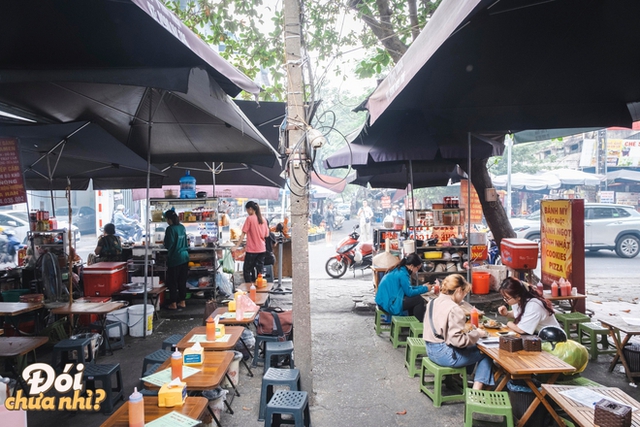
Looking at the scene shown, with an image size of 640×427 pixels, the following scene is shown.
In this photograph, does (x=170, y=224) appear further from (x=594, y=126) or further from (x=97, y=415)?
(x=594, y=126)

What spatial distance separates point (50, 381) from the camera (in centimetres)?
361

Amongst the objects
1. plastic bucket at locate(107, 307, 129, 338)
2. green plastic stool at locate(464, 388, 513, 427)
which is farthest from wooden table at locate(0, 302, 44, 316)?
green plastic stool at locate(464, 388, 513, 427)

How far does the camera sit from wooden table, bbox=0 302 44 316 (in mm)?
5723

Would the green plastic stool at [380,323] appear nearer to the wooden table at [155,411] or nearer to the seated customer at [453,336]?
the seated customer at [453,336]

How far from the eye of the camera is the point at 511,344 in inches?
168

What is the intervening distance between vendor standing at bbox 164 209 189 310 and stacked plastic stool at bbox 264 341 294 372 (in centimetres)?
425

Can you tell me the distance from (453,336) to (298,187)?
89.5 inches

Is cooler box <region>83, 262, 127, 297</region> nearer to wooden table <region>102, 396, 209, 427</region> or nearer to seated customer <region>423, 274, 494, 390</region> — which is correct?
wooden table <region>102, 396, 209, 427</region>

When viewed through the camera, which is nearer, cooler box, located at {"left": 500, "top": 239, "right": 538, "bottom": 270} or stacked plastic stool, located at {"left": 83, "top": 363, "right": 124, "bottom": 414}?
stacked plastic stool, located at {"left": 83, "top": 363, "right": 124, "bottom": 414}

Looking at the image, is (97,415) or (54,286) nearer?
(97,415)

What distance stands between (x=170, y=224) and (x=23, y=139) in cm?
316

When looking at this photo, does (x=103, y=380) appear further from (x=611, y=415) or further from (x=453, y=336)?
(x=611, y=415)

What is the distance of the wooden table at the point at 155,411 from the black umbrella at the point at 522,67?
3.06 m

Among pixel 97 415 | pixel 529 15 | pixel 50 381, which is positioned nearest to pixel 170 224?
pixel 97 415
